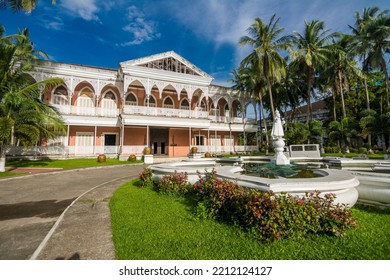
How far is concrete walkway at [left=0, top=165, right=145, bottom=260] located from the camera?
2953mm

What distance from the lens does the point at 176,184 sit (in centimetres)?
611

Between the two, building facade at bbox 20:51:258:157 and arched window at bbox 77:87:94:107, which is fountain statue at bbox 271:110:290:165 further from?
arched window at bbox 77:87:94:107

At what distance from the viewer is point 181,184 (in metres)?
6.13

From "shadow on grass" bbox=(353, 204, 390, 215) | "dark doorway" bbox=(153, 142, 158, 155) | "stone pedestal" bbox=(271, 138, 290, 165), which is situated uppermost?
"dark doorway" bbox=(153, 142, 158, 155)

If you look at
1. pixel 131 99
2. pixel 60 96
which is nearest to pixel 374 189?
pixel 131 99

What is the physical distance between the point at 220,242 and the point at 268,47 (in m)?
23.1

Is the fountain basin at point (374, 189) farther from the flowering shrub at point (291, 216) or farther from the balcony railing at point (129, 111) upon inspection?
the balcony railing at point (129, 111)

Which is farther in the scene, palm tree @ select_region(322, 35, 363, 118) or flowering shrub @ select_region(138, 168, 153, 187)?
palm tree @ select_region(322, 35, 363, 118)

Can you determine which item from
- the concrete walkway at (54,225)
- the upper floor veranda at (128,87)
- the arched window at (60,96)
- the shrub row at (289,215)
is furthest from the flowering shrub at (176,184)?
the arched window at (60,96)

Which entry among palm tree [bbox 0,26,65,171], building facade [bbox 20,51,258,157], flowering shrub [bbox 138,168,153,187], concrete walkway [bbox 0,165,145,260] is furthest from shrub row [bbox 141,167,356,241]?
building facade [bbox 20,51,258,157]

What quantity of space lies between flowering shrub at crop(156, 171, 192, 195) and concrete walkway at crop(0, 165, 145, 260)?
1782 millimetres

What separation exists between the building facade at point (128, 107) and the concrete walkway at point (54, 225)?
12.3 m
